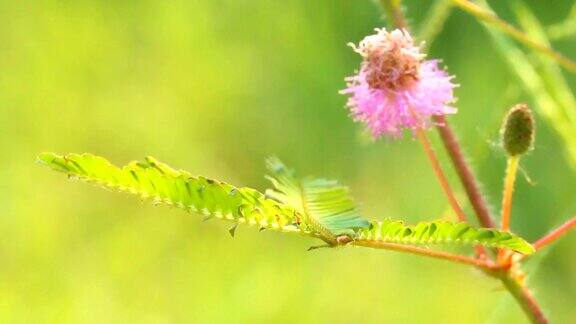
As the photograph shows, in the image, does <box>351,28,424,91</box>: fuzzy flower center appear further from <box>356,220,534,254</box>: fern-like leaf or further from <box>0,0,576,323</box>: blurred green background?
<box>0,0,576,323</box>: blurred green background

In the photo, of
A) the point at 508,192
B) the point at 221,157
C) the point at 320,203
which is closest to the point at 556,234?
the point at 508,192

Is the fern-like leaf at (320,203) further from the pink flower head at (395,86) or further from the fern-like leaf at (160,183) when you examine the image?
the pink flower head at (395,86)

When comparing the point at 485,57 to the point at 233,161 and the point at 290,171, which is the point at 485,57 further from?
the point at 290,171

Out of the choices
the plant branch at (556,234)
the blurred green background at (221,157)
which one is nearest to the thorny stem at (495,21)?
the plant branch at (556,234)

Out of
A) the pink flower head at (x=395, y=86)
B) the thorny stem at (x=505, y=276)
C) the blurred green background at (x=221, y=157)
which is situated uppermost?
the blurred green background at (x=221, y=157)

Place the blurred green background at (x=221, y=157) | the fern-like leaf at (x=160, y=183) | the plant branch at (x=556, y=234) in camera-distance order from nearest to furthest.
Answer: the fern-like leaf at (x=160, y=183) < the plant branch at (x=556, y=234) < the blurred green background at (x=221, y=157)

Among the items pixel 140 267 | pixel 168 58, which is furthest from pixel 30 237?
pixel 168 58

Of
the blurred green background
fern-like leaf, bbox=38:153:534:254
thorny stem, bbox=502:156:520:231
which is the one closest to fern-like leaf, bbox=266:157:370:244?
fern-like leaf, bbox=38:153:534:254

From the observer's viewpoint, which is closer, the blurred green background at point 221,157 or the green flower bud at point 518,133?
the green flower bud at point 518,133
